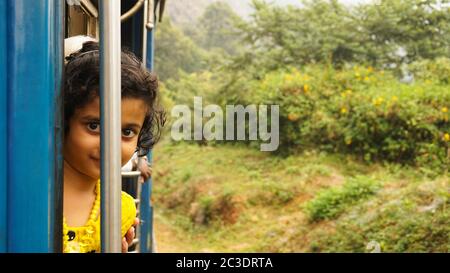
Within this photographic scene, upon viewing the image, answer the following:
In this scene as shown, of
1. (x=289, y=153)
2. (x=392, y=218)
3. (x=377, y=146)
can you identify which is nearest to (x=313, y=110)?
(x=289, y=153)

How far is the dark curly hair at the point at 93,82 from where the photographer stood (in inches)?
48.0

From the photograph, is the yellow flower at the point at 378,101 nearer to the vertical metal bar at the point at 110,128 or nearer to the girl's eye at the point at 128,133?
the girl's eye at the point at 128,133

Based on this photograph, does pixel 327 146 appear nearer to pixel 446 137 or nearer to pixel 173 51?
pixel 446 137

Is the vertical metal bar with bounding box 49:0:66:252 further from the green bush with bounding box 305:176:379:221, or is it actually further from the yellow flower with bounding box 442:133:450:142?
the yellow flower with bounding box 442:133:450:142

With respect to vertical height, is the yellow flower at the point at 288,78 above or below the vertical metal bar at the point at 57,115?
above

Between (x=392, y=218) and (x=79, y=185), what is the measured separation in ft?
15.4

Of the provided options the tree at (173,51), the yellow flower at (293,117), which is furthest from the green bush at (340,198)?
the tree at (173,51)

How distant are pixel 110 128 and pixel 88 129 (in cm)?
22

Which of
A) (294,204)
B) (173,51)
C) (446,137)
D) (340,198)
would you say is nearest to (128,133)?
(340,198)

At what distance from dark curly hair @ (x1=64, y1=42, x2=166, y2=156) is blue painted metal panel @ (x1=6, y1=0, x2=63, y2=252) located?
128mm

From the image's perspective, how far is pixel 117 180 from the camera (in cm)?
104

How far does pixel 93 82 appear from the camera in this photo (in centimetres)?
124

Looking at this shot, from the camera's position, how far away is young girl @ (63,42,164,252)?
123cm

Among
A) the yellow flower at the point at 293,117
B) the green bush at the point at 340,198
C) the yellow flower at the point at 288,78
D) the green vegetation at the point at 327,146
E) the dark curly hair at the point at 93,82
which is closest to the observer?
the dark curly hair at the point at 93,82
